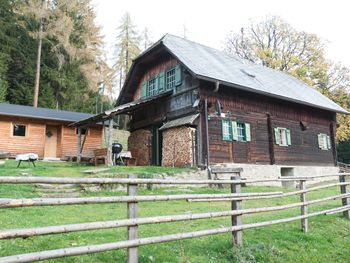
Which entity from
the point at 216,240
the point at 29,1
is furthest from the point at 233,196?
the point at 29,1

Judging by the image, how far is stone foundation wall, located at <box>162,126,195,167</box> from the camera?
14680 millimetres

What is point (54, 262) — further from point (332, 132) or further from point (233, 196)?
point (332, 132)

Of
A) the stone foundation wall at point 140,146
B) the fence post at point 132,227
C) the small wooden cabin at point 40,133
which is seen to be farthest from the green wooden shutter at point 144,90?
the fence post at point 132,227

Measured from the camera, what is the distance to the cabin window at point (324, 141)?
21.7 meters

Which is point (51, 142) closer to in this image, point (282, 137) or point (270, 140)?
point (270, 140)

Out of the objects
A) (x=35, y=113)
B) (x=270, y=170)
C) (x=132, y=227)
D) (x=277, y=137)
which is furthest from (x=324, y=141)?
(x=132, y=227)

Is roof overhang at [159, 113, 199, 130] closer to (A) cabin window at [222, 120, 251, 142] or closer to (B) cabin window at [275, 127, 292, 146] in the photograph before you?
(A) cabin window at [222, 120, 251, 142]

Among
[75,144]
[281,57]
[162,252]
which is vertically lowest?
[162,252]

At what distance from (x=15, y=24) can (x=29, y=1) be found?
148 inches

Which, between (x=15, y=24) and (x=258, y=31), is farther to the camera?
(x=258, y=31)

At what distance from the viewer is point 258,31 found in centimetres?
3469

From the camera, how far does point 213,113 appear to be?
15.6 metres

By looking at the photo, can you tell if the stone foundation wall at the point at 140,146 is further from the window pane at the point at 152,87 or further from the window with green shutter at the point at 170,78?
the window with green shutter at the point at 170,78

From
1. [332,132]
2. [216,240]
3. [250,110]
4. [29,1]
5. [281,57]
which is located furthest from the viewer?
[281,57]
